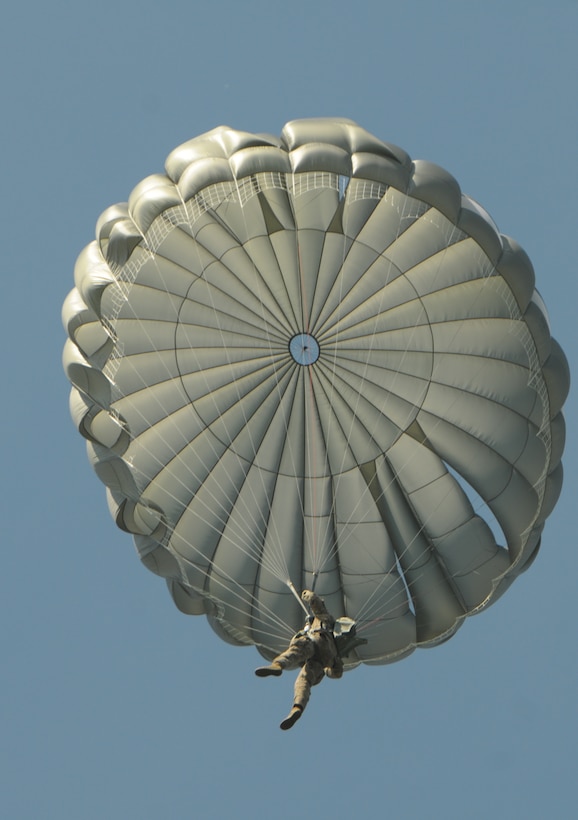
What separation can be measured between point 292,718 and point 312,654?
Answer: 4.36ft

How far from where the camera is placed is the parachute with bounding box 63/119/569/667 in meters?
19.3

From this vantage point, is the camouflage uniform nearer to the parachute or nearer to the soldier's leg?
the soldier's leg

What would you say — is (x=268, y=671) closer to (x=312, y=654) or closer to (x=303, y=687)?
(x=303, y=687)

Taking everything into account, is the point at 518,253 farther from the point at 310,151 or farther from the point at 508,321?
the point at 310,151

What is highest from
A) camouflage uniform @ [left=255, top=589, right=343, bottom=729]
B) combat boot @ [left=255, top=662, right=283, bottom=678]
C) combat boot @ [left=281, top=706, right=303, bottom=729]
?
camouflage uniform @ [left=255, top=589, right=343, bottom=729]

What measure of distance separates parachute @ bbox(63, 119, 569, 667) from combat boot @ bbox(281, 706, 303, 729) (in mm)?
2458

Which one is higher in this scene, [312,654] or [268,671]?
[312,654]

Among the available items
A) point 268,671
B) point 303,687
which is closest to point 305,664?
point 303,687

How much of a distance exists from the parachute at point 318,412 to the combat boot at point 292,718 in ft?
8.06

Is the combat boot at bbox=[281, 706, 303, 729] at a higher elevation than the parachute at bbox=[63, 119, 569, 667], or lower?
lower

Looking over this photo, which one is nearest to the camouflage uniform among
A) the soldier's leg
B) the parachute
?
the soldier's leg

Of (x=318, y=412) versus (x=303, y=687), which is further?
(x=318, y=412)

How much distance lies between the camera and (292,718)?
16891 mm

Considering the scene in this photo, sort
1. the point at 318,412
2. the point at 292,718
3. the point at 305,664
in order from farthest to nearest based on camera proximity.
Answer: the point at 318,412
the point at 305,664
the point at 292,718
